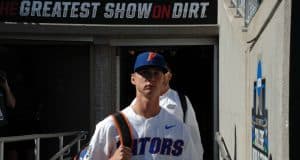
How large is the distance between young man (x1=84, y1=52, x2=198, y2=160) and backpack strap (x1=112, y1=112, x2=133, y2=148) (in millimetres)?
27

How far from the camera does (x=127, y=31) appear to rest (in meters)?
11.0

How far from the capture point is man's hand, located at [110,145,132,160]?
344 cm

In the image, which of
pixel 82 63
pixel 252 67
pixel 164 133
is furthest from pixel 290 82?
pixel 82 63

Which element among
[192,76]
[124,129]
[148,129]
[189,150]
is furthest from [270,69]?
[192,76]

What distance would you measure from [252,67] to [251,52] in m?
0.15

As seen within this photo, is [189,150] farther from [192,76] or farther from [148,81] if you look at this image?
[192,76]

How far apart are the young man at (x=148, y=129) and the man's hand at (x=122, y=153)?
1 centimetres

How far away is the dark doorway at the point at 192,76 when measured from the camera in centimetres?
1163

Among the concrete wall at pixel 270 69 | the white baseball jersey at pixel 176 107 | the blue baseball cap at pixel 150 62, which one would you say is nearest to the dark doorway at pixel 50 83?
the white baseball jersey at pixel 176 107

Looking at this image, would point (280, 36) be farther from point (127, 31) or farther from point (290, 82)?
point (127, 31)

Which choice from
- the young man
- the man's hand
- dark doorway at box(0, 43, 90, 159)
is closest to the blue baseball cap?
the young man

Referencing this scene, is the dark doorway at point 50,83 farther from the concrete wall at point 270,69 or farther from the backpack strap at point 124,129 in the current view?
the backpack strap at point 124,129

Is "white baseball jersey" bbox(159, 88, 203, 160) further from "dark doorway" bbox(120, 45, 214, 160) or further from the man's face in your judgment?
"dark doorway" bbox(120, 45, 214, 160)

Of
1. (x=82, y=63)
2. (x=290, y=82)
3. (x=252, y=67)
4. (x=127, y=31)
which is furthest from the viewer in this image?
(x=82, y=63)
